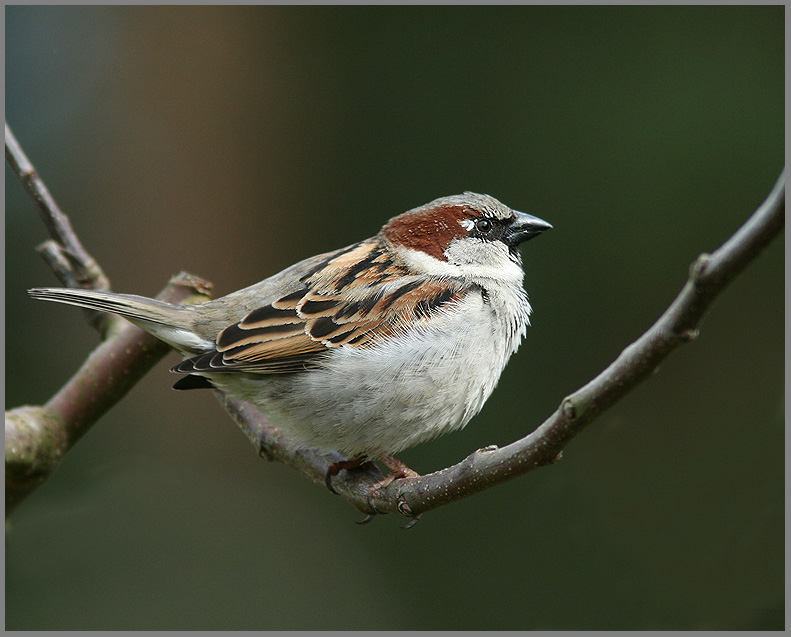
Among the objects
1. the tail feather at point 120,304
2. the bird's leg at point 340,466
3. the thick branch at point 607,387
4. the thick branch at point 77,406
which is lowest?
the bird's leg at point 340,466

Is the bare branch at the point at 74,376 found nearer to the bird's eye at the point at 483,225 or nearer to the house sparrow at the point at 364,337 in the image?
the house sparrow at the point at 364,337

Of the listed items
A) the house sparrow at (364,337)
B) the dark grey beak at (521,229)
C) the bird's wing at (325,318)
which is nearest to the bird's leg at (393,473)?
the house sparrow at (364,337)

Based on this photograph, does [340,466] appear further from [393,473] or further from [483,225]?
[483,225]

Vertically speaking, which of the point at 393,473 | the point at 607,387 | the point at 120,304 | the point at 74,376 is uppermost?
the point at 120,304

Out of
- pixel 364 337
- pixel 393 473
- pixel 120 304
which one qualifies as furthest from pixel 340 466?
pixel 120 304

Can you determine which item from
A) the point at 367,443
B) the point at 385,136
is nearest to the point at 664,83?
the point at 385,136

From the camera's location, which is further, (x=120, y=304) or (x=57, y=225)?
(x=57, y=225)

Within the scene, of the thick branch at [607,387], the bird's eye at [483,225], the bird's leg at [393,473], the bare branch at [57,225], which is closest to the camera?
the thick branch at [607,387]

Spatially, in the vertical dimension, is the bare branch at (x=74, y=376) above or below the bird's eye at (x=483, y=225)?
above
